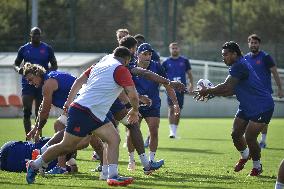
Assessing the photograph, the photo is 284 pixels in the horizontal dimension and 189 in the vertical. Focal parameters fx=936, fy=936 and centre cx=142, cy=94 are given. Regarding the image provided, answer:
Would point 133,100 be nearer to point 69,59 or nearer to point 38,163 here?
point 38,163

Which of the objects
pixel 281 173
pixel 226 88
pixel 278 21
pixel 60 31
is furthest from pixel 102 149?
pixel 278 21

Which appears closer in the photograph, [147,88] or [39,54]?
[147,88]

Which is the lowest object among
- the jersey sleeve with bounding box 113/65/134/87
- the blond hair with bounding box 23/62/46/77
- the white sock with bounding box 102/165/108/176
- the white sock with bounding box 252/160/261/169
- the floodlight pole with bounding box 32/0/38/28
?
the floodlight pole with bounding box 32/0/38/28

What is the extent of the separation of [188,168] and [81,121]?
4.10 meters

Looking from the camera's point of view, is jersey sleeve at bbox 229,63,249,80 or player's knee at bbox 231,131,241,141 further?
player's knee at bbox 231,131,241,141

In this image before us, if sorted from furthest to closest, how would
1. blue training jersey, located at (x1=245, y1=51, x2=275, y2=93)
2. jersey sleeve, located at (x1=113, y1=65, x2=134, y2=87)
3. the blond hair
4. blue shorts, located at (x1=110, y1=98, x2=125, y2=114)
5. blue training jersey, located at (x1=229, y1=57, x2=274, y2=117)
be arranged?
blue training jersey, located at (x1=245, y1=51, x2=275, y2=93), blue shorts, located at (x1=110, y1=98, x2=125, y2=114), blue training jersey, located at (x1=229, y1=57, x2=274, y2=117), the blond hair, jersey sleeve, located at (x1=113, y1=65, x2=134, y2=87)

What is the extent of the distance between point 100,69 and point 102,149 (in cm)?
241

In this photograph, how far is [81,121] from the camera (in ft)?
40.1

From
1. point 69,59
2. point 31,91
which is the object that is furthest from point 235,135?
point 69,59

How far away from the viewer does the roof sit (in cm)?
3800

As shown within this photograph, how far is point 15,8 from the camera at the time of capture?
167 ft

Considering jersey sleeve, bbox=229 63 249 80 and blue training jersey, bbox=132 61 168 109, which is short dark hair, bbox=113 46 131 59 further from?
blue training jersey, bbox=132 61 168 109

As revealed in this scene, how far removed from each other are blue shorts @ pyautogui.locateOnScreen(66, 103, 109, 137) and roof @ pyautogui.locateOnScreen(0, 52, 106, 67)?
2525cm

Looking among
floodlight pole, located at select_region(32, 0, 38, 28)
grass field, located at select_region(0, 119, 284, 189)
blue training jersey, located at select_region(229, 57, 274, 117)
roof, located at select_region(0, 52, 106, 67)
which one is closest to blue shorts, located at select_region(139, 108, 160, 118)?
grass field, located at select_region(0, 119, 284, 189)
